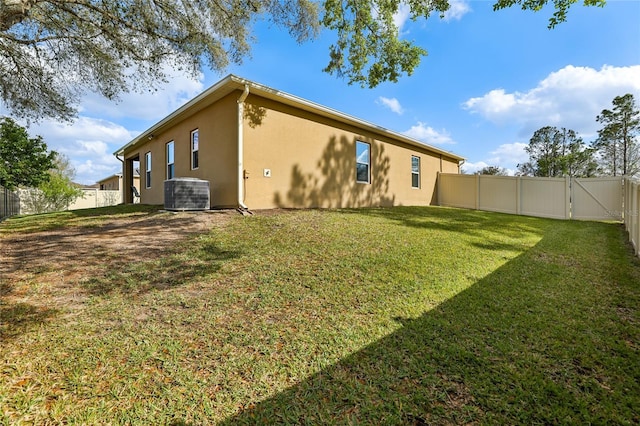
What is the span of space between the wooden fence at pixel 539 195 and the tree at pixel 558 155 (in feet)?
69.8

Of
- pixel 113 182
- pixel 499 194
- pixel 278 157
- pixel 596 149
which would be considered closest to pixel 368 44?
pixel 278 157

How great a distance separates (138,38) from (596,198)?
56.8 ft

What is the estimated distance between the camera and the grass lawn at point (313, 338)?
1.93m

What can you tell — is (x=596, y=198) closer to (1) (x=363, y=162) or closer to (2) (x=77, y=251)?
(1) (x=363, y=162)

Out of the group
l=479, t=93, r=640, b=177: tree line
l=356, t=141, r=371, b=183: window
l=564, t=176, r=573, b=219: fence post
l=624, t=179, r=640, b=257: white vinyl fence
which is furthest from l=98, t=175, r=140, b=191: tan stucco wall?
l=479, t=93, r=640, b=177: tree line

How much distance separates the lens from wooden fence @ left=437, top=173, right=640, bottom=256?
11680mm

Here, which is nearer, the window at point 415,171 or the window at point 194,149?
the window at point 194,149

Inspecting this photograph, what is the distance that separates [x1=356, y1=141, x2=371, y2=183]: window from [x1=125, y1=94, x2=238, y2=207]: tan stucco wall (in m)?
5.00

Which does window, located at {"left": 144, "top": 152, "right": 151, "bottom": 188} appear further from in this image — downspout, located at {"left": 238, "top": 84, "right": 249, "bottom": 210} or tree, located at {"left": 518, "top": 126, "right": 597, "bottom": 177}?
tree, located at {"left": 518, "top": 126, "right": 597, "bottom": 177}

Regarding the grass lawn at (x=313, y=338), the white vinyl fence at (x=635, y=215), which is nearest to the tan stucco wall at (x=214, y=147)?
the grass lawn at (x=313, y=338)

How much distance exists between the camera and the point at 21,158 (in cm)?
2009

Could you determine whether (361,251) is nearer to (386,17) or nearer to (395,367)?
(395,367)

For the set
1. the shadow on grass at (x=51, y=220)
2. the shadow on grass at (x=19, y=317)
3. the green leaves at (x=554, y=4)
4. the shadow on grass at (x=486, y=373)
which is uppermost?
the green leaves at (x=554, y=4)

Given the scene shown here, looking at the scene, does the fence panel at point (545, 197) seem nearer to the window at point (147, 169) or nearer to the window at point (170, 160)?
the window at point (170, 160)
